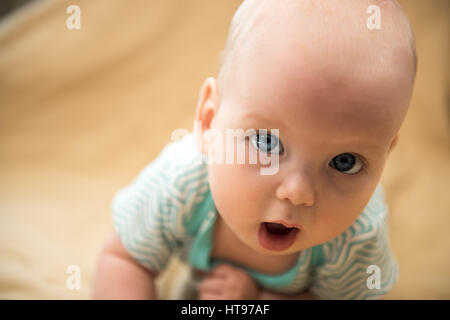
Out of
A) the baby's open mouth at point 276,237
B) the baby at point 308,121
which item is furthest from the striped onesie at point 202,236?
the baby's open mouth at point 276,237

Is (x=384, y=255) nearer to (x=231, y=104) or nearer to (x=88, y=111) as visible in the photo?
(x=231, y=104)

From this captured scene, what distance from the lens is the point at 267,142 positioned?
49cm

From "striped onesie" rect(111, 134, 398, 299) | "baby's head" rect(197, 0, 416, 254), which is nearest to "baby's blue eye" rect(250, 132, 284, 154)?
"baby's head" rect(197, 0, 416, 254)

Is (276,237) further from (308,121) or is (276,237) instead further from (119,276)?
(119,276)

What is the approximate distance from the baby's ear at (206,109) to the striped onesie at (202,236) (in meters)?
0.09

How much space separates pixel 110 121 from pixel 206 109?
20.4 inches

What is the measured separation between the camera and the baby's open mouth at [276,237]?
0.53 metres

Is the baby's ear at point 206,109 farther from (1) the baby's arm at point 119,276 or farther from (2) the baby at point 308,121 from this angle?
(1) the baby's arm at point 119,276

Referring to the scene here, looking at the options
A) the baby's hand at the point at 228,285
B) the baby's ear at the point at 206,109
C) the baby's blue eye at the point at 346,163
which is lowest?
the baby's hand at the point at 228,285

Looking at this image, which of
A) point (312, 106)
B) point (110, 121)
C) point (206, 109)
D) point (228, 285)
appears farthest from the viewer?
point (110, 121)

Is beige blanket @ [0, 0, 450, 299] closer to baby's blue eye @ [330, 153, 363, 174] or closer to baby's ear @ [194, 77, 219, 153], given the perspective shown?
baby's ear @ [194, 77, 219, 153]

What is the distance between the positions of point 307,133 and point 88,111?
0.69m

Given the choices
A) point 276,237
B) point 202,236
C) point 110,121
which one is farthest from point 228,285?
point 110,121
